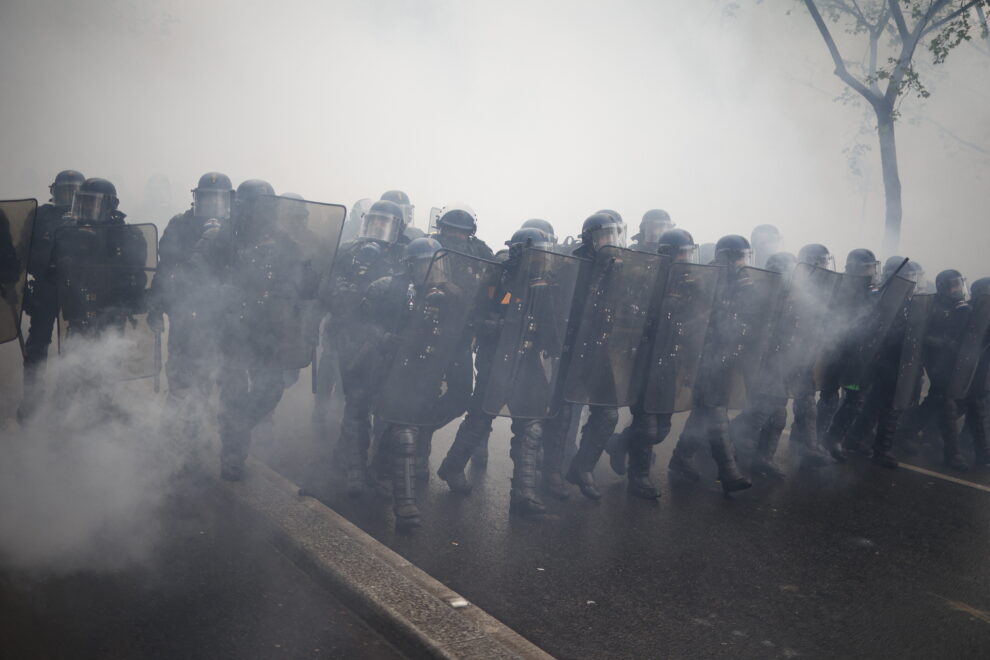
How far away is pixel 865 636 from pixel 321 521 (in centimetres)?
279

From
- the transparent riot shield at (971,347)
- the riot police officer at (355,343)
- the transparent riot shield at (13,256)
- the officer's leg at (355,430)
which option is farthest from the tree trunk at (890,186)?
the transparent riot shield at (13,256)

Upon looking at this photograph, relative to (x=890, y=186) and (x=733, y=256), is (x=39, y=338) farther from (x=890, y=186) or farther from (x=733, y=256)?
(x=890, y=186)

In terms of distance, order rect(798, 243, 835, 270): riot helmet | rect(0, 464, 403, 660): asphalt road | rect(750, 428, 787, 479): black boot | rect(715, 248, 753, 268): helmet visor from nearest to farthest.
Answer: rect(0, 464, 403, 660): asphalt road, rect(715, 248, 753, 268): helmet visor, rect(750, 428, 787, 479): black boot, rect(798, 243, 835, 270): riot helmet

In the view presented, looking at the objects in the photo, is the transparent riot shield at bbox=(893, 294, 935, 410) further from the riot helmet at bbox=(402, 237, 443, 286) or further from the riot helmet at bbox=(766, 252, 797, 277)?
the riot helmet at bbox=(402, 237, 443, 286)

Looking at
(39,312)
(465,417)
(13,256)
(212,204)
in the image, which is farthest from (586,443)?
(39,312)

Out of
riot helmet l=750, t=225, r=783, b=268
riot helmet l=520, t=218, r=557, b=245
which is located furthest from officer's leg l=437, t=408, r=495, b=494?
riot helmet l=750, t=225, r=783, b=268

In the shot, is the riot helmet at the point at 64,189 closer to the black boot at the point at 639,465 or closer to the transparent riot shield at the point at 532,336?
the transparent riot shield at the point at 532,336

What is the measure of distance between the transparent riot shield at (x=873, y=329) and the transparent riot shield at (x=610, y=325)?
8.21 feet

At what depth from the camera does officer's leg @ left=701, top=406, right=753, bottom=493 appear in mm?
5249

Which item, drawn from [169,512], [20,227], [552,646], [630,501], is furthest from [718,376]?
[20,227]

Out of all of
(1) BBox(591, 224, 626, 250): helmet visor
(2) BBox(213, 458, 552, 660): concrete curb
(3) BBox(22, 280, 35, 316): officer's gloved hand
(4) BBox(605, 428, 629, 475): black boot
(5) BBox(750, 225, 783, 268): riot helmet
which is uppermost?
(5) BBox(750, 225, 783, 268): riot helmet

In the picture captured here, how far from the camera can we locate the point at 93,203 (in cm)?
584

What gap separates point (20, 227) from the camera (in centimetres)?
464

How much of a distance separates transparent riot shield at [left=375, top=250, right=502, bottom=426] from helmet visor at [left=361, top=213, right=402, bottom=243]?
4.58ft
